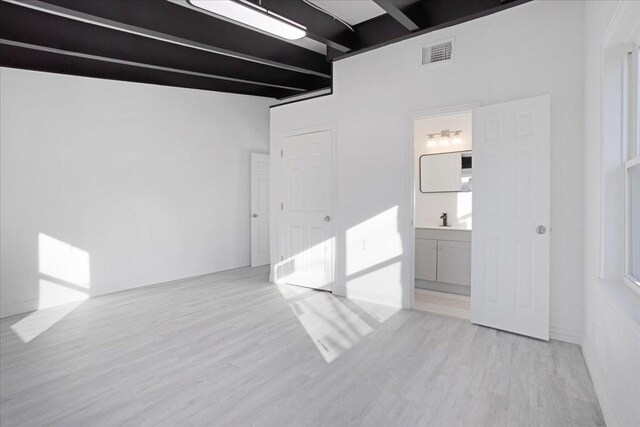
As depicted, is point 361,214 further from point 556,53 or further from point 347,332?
point 556,53

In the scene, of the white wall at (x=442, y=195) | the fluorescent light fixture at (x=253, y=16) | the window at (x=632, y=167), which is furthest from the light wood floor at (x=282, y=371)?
the fluorescent light fixture at (x=253, y=16)

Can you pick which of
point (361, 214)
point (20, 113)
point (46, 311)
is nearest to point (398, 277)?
point (361, 214)

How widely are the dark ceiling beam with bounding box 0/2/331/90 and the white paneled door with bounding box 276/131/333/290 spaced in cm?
104

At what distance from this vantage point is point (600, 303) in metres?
2.13

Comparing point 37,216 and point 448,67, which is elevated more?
point 448,67

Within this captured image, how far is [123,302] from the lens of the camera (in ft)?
13.9

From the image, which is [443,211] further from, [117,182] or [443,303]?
[117,182]

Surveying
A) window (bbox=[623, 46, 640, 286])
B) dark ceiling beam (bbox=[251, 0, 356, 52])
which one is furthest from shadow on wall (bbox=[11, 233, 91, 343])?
window (bbox=[623, 46, 640, 286])

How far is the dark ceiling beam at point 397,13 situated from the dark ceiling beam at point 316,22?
0.75 metres

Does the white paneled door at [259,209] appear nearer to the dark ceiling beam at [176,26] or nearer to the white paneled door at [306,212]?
the white paneled door at [306,212]

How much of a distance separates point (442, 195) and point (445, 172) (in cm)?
34

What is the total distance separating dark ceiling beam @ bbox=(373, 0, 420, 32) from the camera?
286 centimetres

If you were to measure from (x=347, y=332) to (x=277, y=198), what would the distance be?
98.9 inches

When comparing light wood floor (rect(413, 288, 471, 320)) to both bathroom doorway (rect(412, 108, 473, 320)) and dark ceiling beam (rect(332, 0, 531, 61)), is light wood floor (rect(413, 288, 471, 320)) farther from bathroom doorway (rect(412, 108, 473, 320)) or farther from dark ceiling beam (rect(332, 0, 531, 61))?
dark ceiling beam (rect(332, 0, 531, 61))
